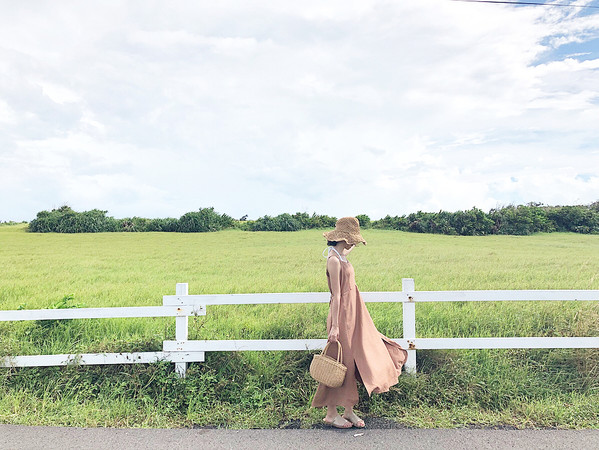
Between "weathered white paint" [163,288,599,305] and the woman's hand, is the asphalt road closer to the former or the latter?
the woman's hand

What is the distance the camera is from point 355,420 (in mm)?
4258

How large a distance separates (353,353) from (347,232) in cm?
115

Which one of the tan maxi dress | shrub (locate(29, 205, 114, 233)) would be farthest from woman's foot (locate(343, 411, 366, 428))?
shrub (locate(29, 205, 114, 233))

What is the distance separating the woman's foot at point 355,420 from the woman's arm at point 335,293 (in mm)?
824

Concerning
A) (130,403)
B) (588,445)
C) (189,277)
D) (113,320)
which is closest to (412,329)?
(588,445)

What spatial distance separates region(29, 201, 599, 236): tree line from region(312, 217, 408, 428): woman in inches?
799

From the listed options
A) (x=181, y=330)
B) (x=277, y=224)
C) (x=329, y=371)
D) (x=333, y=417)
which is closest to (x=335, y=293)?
(x=329, y=371)

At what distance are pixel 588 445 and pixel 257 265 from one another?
42.2 feet

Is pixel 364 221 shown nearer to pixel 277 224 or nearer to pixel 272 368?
pixel 277 224

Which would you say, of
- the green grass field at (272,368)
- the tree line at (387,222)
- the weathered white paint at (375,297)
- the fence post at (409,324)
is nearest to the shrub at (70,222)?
the tree line at (387,222)

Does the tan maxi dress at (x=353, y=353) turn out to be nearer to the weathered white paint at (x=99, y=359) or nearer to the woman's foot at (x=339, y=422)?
the woman's foot at (x=339, y=422)

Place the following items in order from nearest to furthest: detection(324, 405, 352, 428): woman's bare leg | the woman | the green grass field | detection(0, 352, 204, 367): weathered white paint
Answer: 1. the woman
2. detection(324, 405, 352, 428): woman's bare leg
3. the green grass field
4. detection(0, 352, 204, 367): weathered white paint

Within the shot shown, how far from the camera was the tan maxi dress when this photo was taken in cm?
416

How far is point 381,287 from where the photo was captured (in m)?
10.7
